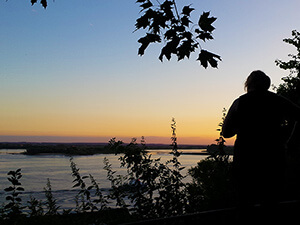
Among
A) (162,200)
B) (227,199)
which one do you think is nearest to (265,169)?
(162,200)

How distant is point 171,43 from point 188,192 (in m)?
3.69

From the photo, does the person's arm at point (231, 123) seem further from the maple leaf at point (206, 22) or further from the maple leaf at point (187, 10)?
the maple leaf at point (187, 10)

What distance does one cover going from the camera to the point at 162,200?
19.3 ft

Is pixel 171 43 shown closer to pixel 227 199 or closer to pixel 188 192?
pixel 188 192

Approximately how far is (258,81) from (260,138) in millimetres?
571

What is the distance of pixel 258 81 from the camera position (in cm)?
303

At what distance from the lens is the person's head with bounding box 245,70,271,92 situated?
3029 mm

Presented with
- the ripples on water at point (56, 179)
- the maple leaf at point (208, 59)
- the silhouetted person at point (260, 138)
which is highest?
the maple leaf at point (208, 59)

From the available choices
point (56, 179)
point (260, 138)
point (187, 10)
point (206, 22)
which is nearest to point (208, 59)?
point (206, 22)

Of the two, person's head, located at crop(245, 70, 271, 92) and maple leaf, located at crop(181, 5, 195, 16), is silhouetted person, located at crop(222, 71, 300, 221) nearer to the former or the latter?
person's head, located at crop(245, 70, 271, 92)

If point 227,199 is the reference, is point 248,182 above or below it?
above

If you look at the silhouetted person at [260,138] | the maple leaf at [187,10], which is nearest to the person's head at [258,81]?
the silhouetted person at [260,138]

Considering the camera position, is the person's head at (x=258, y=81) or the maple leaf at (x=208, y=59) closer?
the person's head at (x=258, y=81)

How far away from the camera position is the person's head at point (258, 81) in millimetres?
3029
